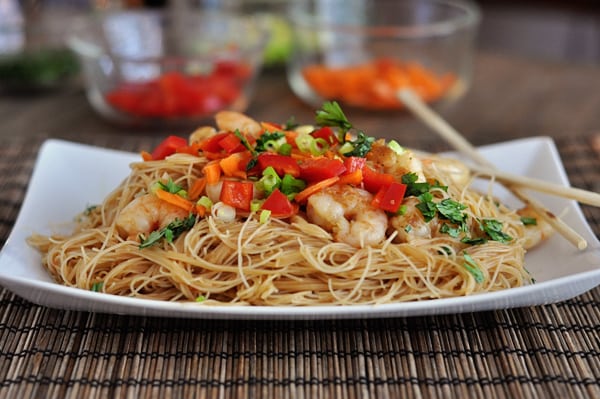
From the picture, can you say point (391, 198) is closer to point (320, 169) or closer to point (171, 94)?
point (320, 169)

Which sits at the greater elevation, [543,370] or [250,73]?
[543,370]

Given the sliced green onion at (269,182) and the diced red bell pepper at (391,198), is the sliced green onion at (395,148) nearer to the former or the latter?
the diced red bell pepper at (391,198)

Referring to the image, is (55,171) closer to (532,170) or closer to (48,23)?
(532,170)

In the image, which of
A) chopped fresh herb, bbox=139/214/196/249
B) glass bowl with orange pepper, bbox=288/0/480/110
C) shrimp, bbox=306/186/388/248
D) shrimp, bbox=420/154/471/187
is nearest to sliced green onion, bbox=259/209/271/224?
shrimp, bbox=306/186/388/248

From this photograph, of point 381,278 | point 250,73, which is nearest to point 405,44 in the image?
point 250,73

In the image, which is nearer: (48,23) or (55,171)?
(55,171)

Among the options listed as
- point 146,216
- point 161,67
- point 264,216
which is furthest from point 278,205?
point 161,67

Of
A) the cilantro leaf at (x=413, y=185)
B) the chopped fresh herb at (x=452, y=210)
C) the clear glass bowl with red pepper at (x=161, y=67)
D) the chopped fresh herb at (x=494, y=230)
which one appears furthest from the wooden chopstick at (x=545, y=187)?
the clear glass bowl with red pepper at (x=161, y=67)
